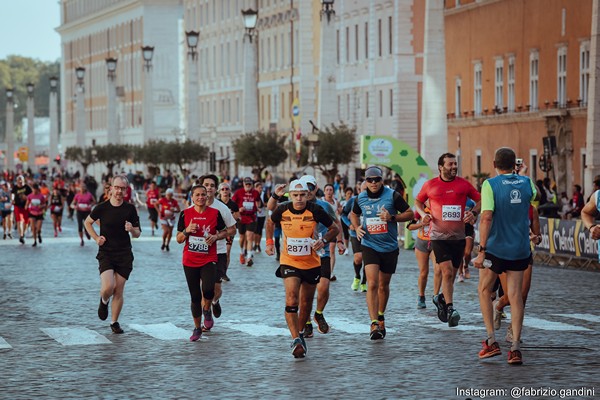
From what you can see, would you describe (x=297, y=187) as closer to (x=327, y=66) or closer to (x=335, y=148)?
(x=327, y=66)

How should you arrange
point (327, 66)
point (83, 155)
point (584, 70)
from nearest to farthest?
1. point (584, 70)
2. point (327, 66)
3. point (83, 155)

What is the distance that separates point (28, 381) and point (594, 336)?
6.10 meters

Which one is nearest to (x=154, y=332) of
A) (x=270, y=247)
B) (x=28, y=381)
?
(x=270, y=247)

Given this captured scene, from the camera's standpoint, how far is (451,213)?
19109 mm

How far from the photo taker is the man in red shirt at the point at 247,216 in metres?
33.0

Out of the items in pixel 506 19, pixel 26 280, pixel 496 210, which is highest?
pixel 506 19

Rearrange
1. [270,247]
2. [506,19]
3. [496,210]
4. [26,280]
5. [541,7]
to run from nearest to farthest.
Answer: [496,210], [270,247], [26,280], [541,7], [506,19]

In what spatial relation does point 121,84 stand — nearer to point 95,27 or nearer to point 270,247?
point 95,27

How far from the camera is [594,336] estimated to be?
1794cm

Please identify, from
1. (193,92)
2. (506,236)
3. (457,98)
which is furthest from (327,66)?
(506,236)

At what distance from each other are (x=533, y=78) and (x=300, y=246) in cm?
4228

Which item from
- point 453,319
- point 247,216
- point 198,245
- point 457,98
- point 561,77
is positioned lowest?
point 453,319

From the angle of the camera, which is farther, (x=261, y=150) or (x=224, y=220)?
(x=261, y=150)

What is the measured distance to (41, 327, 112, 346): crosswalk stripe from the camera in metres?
18.2
